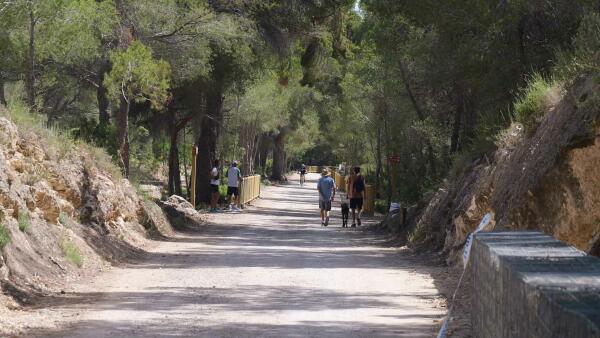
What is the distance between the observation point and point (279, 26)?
30.2 metres

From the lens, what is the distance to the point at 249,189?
44.7m

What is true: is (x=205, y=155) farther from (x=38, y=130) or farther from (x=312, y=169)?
(x=312, y=169)

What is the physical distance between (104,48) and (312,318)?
15.8 metres

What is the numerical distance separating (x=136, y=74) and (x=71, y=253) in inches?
310

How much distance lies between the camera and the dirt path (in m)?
→ 9.98

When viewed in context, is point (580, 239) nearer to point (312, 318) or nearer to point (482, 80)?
point (312, 318)

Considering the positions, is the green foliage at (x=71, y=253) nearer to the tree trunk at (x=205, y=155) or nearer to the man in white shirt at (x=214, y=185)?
the man in white shirt at (x=214, y=185)

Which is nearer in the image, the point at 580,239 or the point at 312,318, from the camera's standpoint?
the point at 312,318

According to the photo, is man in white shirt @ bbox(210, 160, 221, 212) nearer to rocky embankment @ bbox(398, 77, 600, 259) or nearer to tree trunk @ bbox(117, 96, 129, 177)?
tree trunk @ bbox(117, 96, 129, 177)

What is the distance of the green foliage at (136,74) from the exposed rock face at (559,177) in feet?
28.8

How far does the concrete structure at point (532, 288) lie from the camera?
12.4 feet

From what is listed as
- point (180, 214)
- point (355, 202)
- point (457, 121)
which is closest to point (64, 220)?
point (180, 214)

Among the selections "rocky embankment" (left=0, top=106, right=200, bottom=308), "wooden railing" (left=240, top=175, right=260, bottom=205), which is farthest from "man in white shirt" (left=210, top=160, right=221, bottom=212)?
"rocky embankment" (left=0, top=106, right=200, bottom=308)

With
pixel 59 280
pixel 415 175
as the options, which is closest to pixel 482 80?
pixel 59 280
